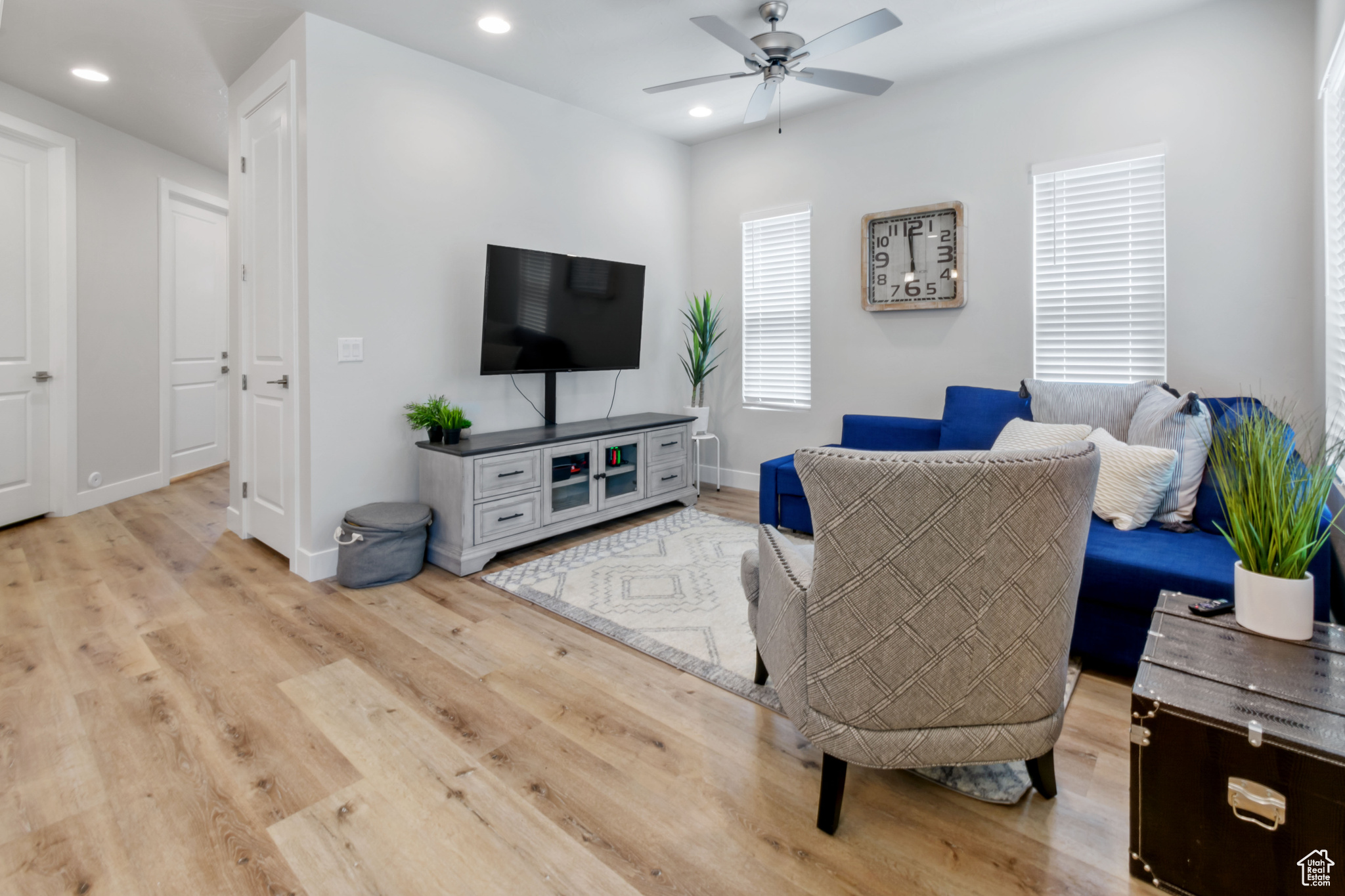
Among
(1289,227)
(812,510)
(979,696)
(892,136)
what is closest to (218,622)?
(812,510)

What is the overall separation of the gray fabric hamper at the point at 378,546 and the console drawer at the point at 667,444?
1.58 metres

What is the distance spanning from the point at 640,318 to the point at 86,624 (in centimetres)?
338

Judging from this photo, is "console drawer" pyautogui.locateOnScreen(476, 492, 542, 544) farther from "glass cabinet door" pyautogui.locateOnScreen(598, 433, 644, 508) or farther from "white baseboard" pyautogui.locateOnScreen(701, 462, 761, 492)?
"white baseboard" pyautogui.locateOnScreen(701, 462, 761, 492)

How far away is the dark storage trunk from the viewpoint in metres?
1.11

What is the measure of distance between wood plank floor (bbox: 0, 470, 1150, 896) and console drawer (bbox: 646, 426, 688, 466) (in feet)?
5.76

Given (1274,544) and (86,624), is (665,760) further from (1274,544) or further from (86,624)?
(86,624)

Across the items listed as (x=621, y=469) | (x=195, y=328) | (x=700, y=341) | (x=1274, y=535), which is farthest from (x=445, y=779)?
(x=195, y=328)

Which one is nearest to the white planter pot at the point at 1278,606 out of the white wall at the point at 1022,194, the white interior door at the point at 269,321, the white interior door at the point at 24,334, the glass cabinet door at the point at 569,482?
the white wall at the point at 1022,194

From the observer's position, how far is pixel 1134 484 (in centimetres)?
250

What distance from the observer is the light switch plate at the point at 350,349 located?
316 centimetres

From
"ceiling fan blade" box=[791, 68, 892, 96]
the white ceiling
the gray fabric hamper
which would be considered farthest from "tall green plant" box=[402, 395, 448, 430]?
"ceiling fan blade" box=[791, 68, 892, 96]

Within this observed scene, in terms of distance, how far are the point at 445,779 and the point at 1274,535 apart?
6.96 feet

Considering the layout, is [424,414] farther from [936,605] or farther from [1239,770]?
[1239,770]

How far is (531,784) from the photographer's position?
165 cm
